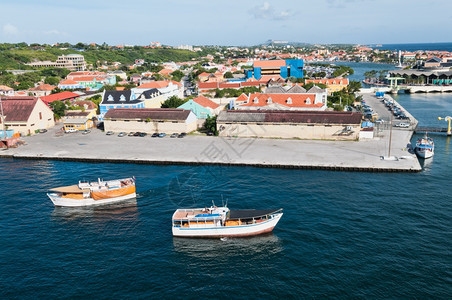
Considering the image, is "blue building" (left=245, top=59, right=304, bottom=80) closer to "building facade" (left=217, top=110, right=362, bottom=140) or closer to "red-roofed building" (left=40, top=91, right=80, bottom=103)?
"red-roofed building" (left=40, top=91, right=80, bottom=103)

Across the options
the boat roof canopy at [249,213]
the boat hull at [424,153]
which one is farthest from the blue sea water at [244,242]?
the boat hull at [424,153]

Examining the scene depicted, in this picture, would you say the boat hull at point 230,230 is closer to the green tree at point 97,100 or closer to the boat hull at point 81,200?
the boat hull at point 81,200

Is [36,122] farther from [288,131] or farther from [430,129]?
[430,129]

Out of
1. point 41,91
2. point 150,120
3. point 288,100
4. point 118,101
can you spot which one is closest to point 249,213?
point 150,120

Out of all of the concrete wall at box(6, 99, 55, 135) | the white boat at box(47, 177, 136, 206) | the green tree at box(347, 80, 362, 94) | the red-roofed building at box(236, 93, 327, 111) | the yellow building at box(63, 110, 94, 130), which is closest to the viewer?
the white boat at box(47, 177, 136, 206)

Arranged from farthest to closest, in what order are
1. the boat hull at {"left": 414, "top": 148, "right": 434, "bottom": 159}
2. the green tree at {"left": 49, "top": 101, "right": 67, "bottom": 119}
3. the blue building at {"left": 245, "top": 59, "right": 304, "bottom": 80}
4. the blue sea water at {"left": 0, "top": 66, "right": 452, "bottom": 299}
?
the blue building at {"left": 245, "top": 59, "right": 304, "bottom": 80} → the green tree at {"left": 49, "top": 101, "right": 67, "bottom": 119} → the boat hull at {"left": 414, "top": 148, "right": 434, "bottom": 159} → the blue sea water at {"left": 0, "top": 66, "right": 452, "bottom": 299}

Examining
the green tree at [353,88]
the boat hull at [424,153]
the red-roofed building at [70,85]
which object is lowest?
the boat hull at [424,153]

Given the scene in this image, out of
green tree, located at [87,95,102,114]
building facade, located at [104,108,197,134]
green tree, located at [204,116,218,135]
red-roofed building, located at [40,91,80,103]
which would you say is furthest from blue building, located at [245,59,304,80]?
green tree, located at [204,116,218,135]
